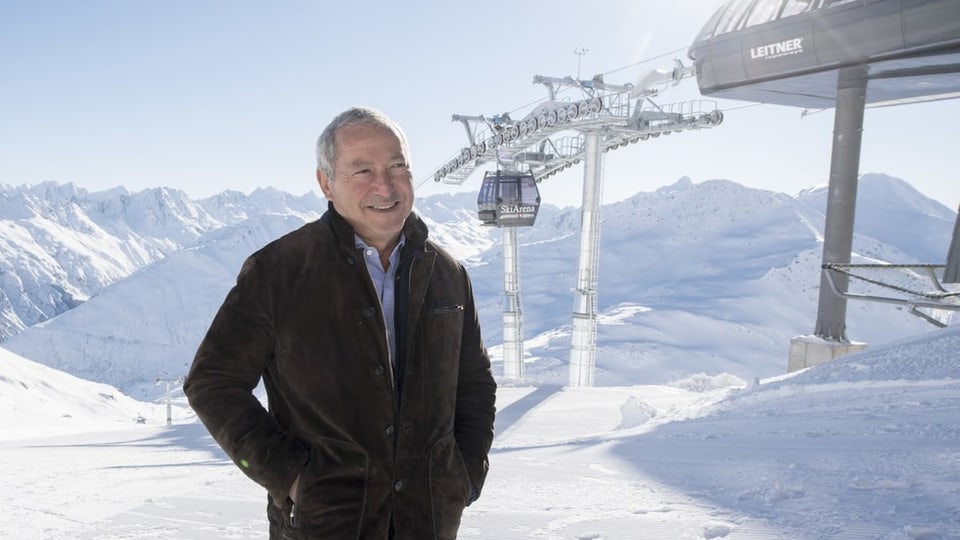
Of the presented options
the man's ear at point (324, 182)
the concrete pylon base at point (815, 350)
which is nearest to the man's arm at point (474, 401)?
the man's ear at point (324, 182)

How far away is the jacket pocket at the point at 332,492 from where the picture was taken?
6.27 feet

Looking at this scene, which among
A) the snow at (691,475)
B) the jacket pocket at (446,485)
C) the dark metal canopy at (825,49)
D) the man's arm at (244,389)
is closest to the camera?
the man's arm at (244,389)

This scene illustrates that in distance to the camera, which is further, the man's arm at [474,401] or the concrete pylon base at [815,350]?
the concrete pylon base at [815,350]

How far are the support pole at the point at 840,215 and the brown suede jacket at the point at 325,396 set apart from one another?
11.7 metres

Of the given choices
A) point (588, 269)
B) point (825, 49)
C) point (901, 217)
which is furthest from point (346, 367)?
point (901, 217)

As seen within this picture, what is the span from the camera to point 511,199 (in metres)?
20.9

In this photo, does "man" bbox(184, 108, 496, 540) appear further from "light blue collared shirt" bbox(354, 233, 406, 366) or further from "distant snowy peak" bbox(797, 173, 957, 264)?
"distant snowy peak" bbox(797, 173, 957, 264)

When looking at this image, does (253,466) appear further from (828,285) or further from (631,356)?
(631,356)

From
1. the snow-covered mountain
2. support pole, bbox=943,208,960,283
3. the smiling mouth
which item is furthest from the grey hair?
the snow-covered mountain

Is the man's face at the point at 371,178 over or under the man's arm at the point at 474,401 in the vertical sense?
over

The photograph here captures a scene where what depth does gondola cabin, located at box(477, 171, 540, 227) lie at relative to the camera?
2089cm

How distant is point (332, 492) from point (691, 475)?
11.5 ft

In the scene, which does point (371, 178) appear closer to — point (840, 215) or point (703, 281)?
point (840, 215)

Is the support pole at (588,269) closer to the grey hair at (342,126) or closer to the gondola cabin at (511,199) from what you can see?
the gondola cabin at (511,199)
